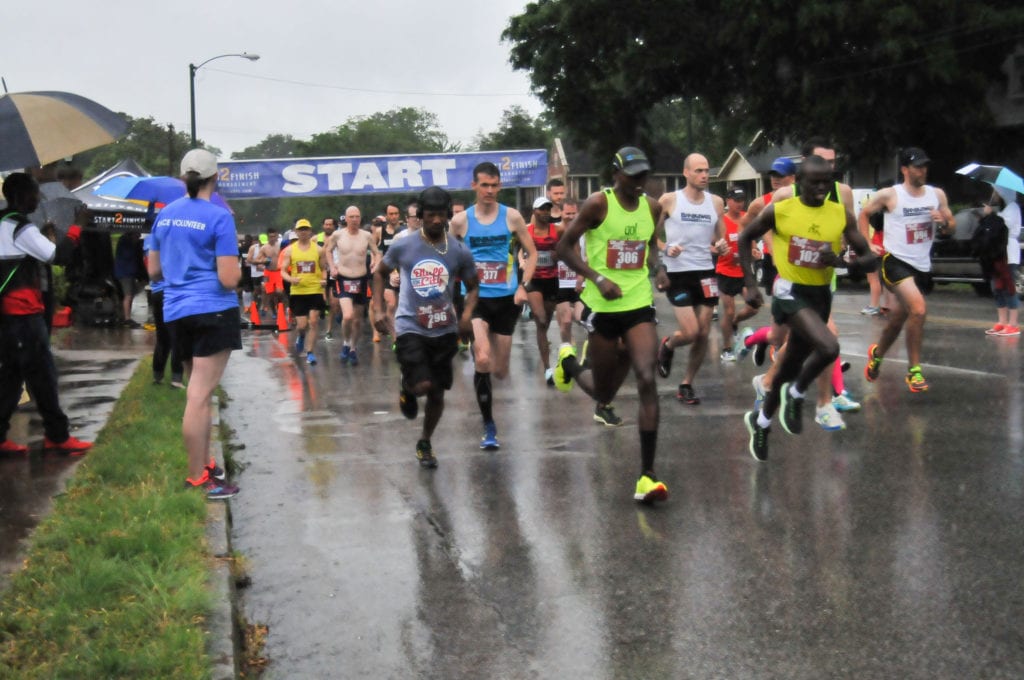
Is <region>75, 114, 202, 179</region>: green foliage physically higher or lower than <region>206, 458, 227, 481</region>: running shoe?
higher

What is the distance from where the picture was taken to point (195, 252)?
718 centimetres

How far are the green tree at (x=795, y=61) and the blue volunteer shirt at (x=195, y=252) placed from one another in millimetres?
25557

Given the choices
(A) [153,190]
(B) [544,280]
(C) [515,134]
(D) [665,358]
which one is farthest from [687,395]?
(C) [515,134]

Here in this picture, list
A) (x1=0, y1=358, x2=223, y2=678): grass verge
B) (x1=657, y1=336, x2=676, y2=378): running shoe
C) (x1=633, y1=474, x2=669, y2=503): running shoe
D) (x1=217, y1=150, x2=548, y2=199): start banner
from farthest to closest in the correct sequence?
(x1=217, y1=150, x2=548, y2=199): start banner, (x1=657, y1=336, x2=676, y2=378): running shoe, (x1=633, y1=474, x2=669, y2=503): running shoe, (x1=0, y1=358, x2=223, y2=678): grass verge

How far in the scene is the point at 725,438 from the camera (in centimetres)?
905

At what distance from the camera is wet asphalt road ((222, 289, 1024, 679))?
4703mm

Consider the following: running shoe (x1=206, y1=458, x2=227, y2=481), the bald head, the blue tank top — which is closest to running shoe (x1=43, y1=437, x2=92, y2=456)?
running shoe (x1=206, y1=458, x2=227, y2=481)

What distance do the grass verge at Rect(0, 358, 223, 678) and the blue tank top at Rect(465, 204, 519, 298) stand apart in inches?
105

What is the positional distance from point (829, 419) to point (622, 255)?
94.8 inches

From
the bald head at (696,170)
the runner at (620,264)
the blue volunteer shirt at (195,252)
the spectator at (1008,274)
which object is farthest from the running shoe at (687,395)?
the spectator at (1008,274)

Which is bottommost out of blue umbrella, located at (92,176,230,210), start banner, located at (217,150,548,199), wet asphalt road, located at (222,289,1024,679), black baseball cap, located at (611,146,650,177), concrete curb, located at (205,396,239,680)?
wet asphalt road, located at (222,289,1024,679)

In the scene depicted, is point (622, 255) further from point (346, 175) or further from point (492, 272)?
point (346, 175)

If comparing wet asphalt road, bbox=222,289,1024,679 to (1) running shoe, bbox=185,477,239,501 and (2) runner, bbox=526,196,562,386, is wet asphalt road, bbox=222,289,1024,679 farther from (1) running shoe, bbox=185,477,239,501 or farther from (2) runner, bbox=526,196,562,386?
(2) runner, bbox=526,196,562,386

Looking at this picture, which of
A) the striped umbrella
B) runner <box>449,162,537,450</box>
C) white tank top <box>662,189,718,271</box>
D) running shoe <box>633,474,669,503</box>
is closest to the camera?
the striped umbrella
